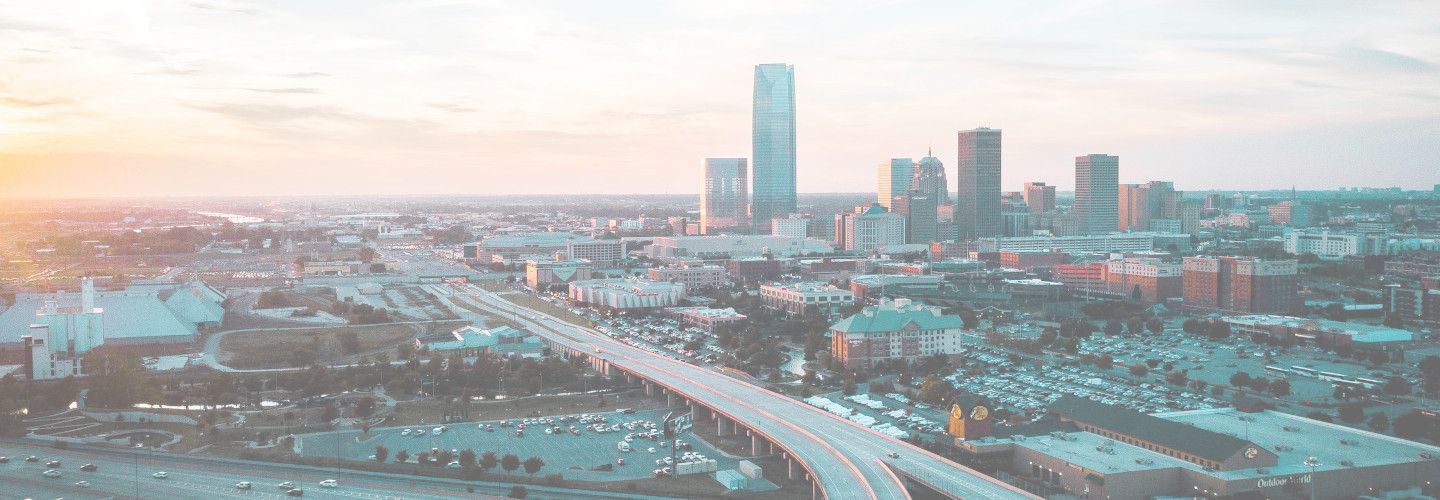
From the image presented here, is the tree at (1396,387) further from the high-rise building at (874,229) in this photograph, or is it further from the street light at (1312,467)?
the high-rise building at (874,229)

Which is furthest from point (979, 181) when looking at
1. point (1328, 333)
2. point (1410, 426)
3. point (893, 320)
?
point (1410, 426)

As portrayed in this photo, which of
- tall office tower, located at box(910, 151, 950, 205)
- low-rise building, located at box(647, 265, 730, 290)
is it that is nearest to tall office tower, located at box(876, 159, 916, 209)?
tall office tower, located at box(910, 151, 950, 205)

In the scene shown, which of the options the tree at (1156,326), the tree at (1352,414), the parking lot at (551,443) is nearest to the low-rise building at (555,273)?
the tree at (1156,326)

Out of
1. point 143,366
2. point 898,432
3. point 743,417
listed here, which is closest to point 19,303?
point 143,366

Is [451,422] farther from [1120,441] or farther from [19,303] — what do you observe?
→ [19,303]

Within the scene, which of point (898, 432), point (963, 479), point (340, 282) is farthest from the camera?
point (340, 282)

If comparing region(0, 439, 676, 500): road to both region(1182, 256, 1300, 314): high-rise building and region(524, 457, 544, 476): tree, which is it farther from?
region(1182, 256, 1300, 314): high-rise building
